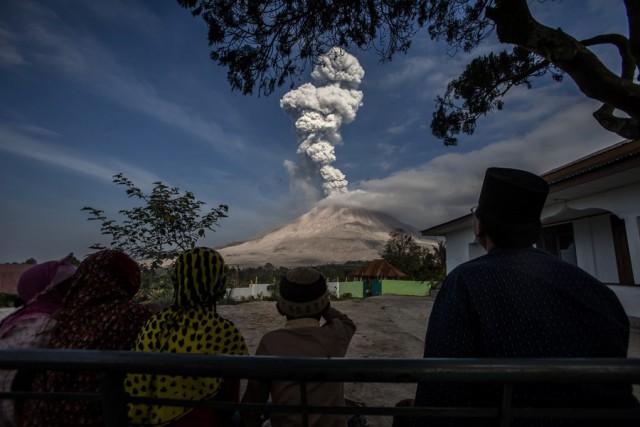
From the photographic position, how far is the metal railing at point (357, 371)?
2.06ft

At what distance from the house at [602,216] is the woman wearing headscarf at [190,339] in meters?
7.11

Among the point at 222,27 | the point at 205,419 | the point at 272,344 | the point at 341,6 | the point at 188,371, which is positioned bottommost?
the point at 205,419

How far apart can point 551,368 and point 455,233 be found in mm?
14919

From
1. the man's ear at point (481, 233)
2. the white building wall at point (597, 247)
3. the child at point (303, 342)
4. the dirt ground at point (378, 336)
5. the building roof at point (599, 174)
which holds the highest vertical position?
the building roof at point (599, 174)

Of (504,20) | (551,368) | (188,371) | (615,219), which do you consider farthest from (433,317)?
(615,219)

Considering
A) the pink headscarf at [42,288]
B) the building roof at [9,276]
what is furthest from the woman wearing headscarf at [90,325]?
the building roof at [9,276]

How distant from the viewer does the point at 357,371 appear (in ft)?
2.13

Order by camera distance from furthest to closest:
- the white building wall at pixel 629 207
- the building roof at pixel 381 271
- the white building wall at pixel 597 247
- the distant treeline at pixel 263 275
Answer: the building roof at pixel 381 271 → the distant treeline at pixel 263 275 → the white building wall at pixel 597 247 → the white building wall at pixel 629 207

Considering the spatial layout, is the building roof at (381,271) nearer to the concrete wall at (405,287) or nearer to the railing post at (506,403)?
the concrete wall at (405,287)

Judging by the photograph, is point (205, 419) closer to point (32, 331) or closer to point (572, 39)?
point (32, 331)

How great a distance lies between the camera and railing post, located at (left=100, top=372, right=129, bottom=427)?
722mm

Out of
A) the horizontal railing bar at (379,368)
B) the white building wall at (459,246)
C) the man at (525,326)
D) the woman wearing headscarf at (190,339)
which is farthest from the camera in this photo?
the white building wall at (459,246)

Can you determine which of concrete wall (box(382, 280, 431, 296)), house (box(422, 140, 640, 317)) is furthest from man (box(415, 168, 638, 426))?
concrete wall (box(382, 280, 431, 296))

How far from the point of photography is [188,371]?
2.21 ft
